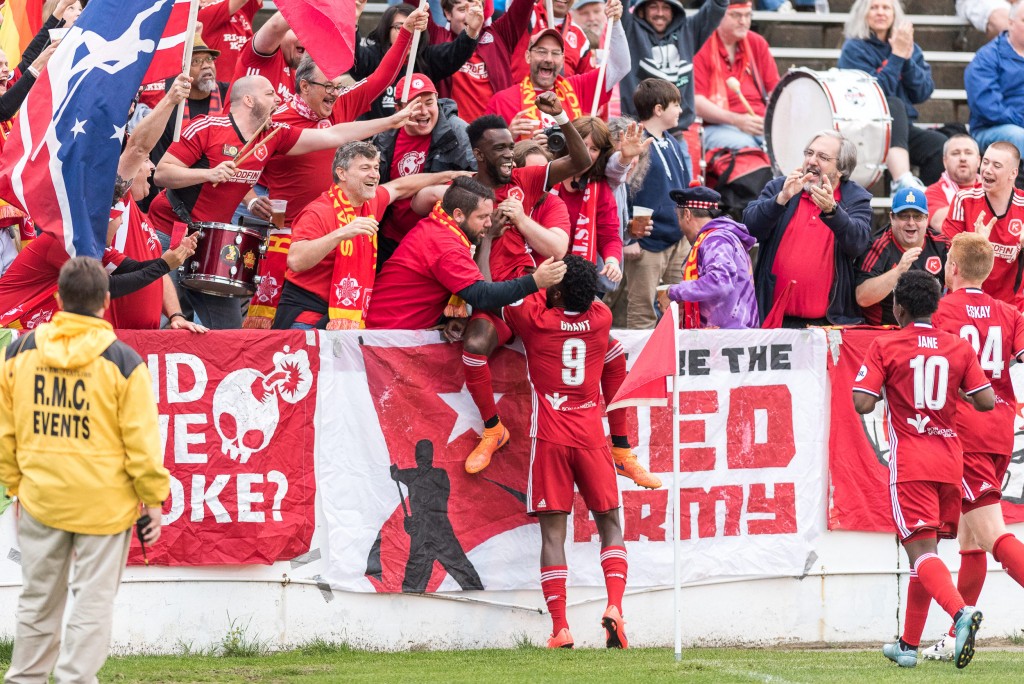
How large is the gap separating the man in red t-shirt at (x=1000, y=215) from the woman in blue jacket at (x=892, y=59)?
2.21 meters

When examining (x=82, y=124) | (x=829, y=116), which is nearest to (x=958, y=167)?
(x=829, y=116)

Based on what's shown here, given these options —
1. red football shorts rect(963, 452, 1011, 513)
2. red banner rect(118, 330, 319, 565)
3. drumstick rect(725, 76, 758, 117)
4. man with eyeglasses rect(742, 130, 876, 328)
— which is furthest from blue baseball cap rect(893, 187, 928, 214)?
red banner rect(118, 330, 319, 565)

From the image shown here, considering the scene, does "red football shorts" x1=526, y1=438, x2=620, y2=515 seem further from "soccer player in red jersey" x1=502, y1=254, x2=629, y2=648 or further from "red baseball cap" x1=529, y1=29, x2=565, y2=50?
"red baseball cap" x1=529, y1=29, x2=565, y2=50

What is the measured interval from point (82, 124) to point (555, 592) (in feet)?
13.0

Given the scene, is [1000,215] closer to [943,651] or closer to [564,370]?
[943,651]

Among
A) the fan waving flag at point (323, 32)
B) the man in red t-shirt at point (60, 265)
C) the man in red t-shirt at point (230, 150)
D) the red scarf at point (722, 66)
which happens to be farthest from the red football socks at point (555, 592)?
the red scarf at point (722, 66)

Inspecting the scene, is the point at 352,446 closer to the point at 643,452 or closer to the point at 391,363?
the point at 391,363

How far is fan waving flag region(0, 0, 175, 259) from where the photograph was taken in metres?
8.74

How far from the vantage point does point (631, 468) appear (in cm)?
946

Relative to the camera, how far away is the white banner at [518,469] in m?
9.19

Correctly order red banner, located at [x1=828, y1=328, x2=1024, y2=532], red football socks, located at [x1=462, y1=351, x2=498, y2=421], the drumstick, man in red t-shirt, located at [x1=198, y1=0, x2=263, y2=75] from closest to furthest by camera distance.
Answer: red football socks, located at [x1=462, y1=351, x2=498, y2=421], red banner, located at [x1=828, y1=328, x2=1024, y2=532], man in red t-shirt, located at [x1=198, y1=0, x2=263, y2=75], the drumstick

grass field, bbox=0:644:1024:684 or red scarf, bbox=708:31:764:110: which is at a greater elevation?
red scarf, bbox=708:31:764:110

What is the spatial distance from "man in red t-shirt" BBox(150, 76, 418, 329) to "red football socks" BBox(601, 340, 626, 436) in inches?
82.3

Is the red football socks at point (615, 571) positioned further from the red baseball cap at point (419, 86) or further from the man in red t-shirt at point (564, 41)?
the man in red t-shirt at point (564, 41)
